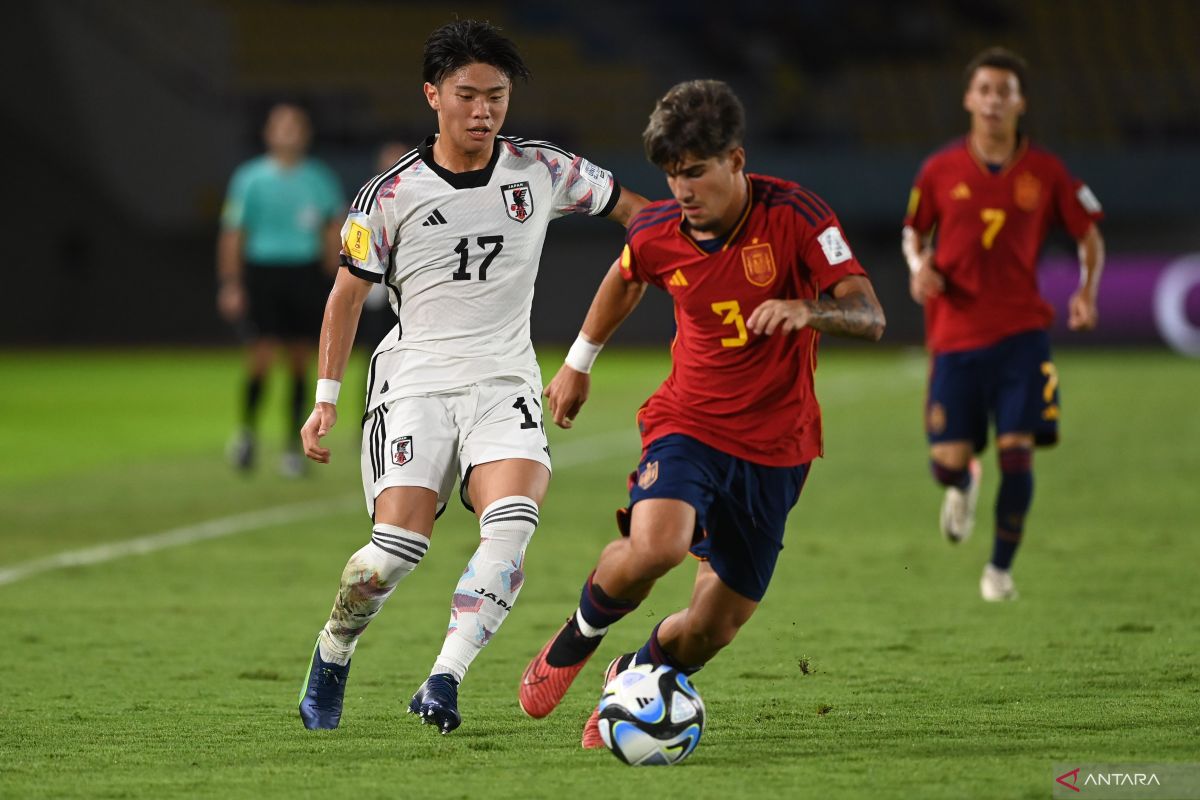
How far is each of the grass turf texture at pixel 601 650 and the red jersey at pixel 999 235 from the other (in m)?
1.19

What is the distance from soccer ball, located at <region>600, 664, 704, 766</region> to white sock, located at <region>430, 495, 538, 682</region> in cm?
56

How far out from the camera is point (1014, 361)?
7641 mm

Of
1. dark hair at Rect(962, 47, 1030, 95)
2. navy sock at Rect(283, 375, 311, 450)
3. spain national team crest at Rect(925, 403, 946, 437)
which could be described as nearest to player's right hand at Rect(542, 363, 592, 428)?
spain national team crest at Rect(925, 403, 946, 437)

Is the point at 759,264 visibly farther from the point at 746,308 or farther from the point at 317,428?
the point at 317,428

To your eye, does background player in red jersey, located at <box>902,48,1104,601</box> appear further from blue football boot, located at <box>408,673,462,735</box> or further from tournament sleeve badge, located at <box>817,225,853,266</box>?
blue football boot, located at <box>408,673,462,735</box>

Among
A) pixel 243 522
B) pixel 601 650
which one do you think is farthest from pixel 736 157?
pixel 243 522

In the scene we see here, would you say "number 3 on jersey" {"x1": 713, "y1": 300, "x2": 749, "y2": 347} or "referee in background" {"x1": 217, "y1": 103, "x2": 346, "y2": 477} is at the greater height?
"number 3 on jersey" {"x1": 713, "y1": 300, "x2": 749, "y2": 347}

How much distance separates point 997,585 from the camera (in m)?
7.49

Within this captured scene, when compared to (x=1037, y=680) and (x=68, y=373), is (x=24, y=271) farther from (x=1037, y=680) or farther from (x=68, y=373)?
(x=1037, y=680)

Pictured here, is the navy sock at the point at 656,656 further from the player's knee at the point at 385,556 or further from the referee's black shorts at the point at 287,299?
the referee's black shorts at the point at 287,299

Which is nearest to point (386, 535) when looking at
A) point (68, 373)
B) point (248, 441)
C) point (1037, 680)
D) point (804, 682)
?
point (804, 682)

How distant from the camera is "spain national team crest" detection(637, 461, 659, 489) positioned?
479 centimetres

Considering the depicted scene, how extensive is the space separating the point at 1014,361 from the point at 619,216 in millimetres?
2775

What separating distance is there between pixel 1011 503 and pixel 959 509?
97 cm
